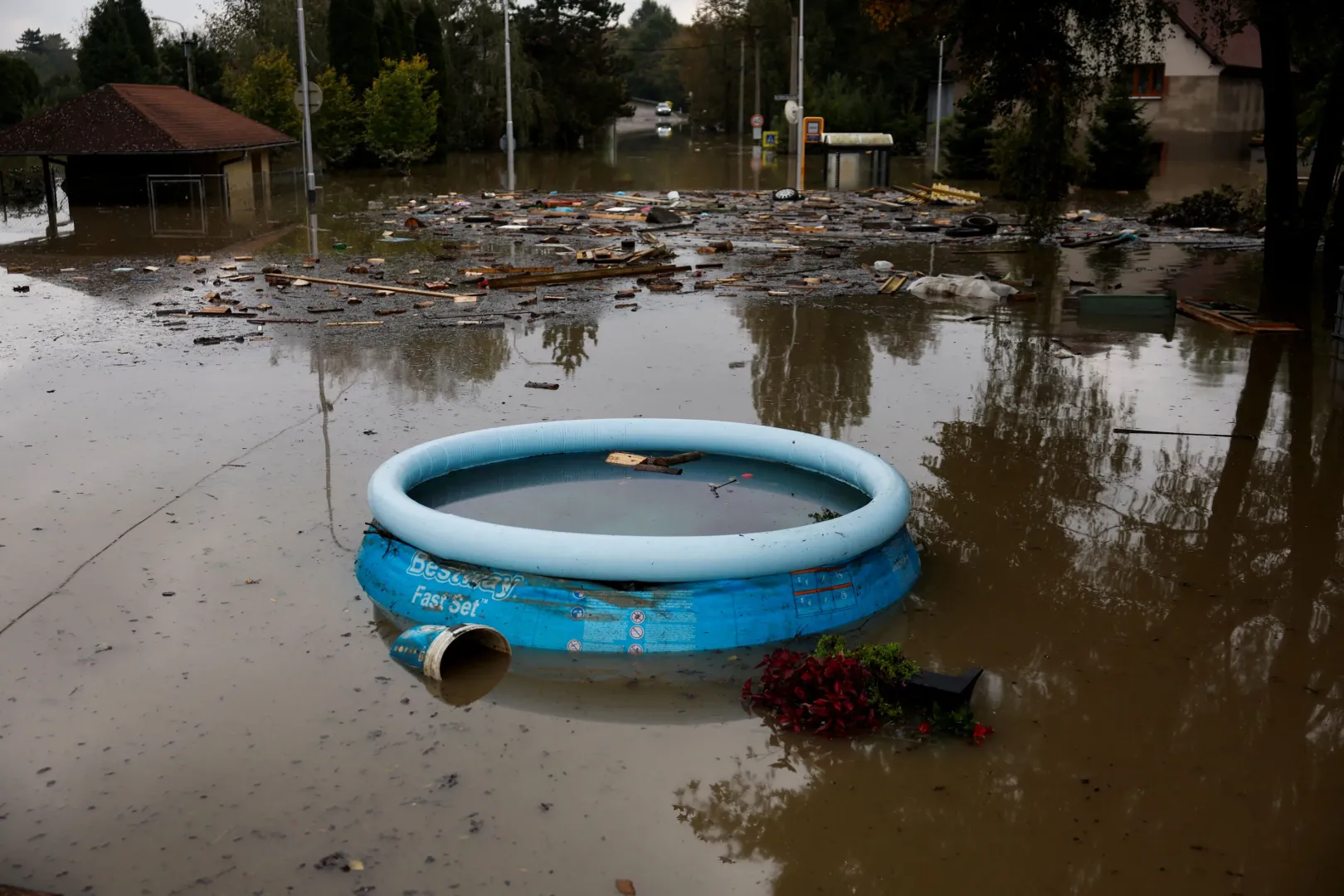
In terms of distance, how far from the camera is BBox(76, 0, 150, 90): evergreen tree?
5322 centimetres

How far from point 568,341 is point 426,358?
77.0 inches

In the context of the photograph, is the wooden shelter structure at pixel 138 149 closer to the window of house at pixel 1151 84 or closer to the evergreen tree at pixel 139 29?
the evergreen tree at pixel 139 29

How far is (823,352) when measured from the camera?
1454cm

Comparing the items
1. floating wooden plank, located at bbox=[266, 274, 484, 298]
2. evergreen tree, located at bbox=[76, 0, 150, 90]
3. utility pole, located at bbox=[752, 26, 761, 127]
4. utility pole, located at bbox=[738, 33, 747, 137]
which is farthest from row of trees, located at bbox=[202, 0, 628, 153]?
floating wooden plank, located at bbox=[266, 274, 484, 298]

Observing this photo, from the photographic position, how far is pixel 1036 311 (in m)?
17.5

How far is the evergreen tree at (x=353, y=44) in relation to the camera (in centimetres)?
5094

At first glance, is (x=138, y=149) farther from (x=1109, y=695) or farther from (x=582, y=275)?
(x=1109, y=695)

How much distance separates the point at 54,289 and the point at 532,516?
13679 mm

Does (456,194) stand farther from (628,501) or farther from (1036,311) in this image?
(628,501)

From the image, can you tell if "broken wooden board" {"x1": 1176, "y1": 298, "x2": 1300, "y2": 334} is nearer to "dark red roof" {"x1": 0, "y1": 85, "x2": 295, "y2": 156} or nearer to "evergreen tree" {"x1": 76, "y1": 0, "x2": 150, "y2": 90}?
"dark red roof" {"x1": 0, "y1": 85, "x2": 295, "y2": 156}

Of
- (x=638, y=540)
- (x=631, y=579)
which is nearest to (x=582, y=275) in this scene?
(x=638, y=540)

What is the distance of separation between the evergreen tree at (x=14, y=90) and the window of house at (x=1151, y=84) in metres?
42.0

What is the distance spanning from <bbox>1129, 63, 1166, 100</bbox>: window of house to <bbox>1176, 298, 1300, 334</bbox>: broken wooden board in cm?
3545

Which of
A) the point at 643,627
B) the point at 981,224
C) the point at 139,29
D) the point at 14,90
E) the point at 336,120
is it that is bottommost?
the point at 643,627
